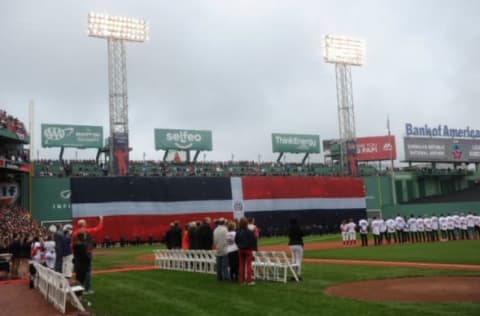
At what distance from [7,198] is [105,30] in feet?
51.5

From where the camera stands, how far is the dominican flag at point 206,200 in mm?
Result: 39625

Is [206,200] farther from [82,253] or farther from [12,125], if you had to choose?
[82,253]

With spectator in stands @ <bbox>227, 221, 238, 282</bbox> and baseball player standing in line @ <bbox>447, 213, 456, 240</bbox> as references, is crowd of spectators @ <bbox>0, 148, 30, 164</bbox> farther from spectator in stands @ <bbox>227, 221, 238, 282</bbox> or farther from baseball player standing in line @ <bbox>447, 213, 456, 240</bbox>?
baseball player standing in line @ <bbox>447, 213, 456, 240</bbox>

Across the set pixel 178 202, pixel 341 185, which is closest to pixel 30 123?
pixel 178 202

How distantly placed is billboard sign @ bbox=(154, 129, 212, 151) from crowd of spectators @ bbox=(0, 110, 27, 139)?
14318 millimetres

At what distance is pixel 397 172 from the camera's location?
56031 millimetres

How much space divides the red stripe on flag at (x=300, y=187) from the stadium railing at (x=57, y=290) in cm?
3234

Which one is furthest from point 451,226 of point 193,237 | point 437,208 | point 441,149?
point 441,149

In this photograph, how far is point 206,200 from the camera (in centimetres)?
4394

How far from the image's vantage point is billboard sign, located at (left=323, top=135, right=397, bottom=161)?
59.9m

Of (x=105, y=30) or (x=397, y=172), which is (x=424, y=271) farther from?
(x=397, y=172)

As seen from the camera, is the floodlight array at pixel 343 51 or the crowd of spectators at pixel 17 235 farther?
the floodlight array at pixel 343 51

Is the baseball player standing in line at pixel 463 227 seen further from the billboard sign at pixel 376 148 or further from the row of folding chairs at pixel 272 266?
the billboard sign at pixel 376 148

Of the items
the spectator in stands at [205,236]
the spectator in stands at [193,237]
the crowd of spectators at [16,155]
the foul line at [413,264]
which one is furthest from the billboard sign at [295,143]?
the spectator in stands at [205,236]
